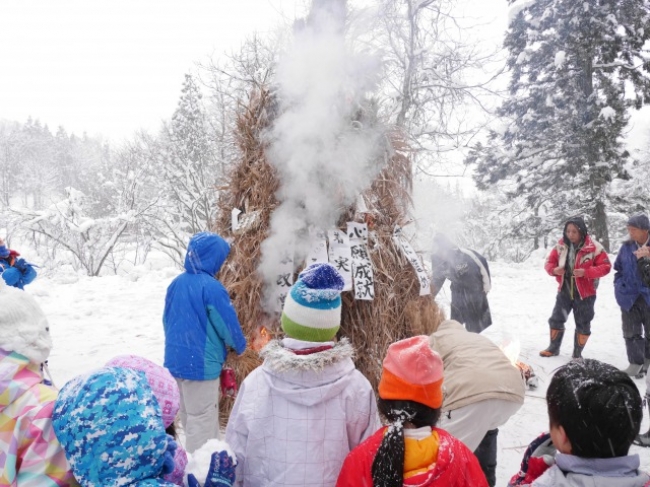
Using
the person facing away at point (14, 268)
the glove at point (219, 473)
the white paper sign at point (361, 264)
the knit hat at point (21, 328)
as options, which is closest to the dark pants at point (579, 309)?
the white paper sign at point (361, 264)

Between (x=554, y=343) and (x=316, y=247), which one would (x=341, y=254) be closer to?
(x=316, y=247)

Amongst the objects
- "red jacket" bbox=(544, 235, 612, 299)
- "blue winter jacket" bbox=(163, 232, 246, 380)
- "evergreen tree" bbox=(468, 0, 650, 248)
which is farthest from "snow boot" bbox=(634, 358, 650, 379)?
"evergreen tree" bbox=(468, 0, 650, 248)

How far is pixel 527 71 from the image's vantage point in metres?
15.4

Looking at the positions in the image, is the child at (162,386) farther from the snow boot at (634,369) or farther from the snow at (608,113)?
the snow at (608,113)

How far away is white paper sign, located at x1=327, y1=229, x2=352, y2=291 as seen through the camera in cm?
332

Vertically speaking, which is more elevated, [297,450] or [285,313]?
[285,313]

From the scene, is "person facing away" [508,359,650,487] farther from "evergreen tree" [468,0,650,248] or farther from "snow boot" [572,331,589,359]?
"evergreen tree" [468,0,650,248]

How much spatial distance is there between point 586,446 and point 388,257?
94.5 inches

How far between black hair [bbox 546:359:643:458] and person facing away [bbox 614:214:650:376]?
13.2 ft

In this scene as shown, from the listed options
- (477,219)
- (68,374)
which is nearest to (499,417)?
(68,374)

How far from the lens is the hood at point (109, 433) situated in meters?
1.18

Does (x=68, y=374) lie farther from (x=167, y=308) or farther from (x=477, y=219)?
(x=477, y=219)

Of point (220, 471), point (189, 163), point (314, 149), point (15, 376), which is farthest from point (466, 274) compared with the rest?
point (189, 163)

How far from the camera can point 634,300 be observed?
15.3ft
